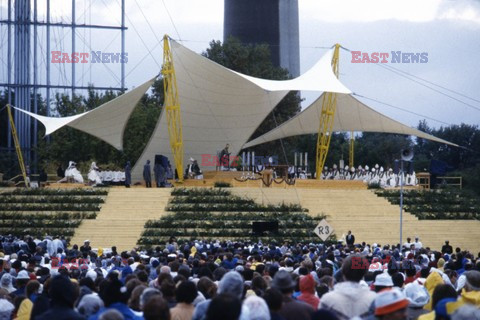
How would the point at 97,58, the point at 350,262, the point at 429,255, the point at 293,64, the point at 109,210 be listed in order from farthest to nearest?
the point at 293,64
the point at 97,58
the point at 109,210
the point at 429,255
the point at 350,262

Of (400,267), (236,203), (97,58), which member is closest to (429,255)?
(400,267)

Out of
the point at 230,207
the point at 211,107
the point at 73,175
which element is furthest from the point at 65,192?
the point at 211,107

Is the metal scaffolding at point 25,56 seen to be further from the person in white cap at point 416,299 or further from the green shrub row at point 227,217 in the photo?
the person in white cap at point 416,299

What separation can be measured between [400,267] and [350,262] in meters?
8.09

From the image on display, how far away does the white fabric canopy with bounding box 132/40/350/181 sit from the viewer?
39.8 m

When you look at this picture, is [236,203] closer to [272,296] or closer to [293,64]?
[272,296]

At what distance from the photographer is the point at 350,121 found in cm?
4338

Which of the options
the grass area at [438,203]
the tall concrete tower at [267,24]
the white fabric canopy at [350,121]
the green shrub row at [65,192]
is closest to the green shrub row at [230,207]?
the green shrub row at [65,192]

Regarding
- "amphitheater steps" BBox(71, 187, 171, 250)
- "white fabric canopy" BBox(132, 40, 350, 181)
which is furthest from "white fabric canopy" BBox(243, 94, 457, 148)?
"amphitheater steps" BBox(71, 187, 171, 250)

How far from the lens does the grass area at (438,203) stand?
34.6 metres

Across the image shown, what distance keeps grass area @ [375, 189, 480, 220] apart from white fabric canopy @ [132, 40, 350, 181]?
18.0 ft

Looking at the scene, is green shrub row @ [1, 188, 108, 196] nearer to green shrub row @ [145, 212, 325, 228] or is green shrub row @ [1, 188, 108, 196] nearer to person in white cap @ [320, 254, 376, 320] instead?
green shrub row @ [145, 212, 325, 228]

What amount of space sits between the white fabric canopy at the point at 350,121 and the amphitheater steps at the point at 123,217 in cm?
1004

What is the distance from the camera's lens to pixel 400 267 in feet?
51.7
